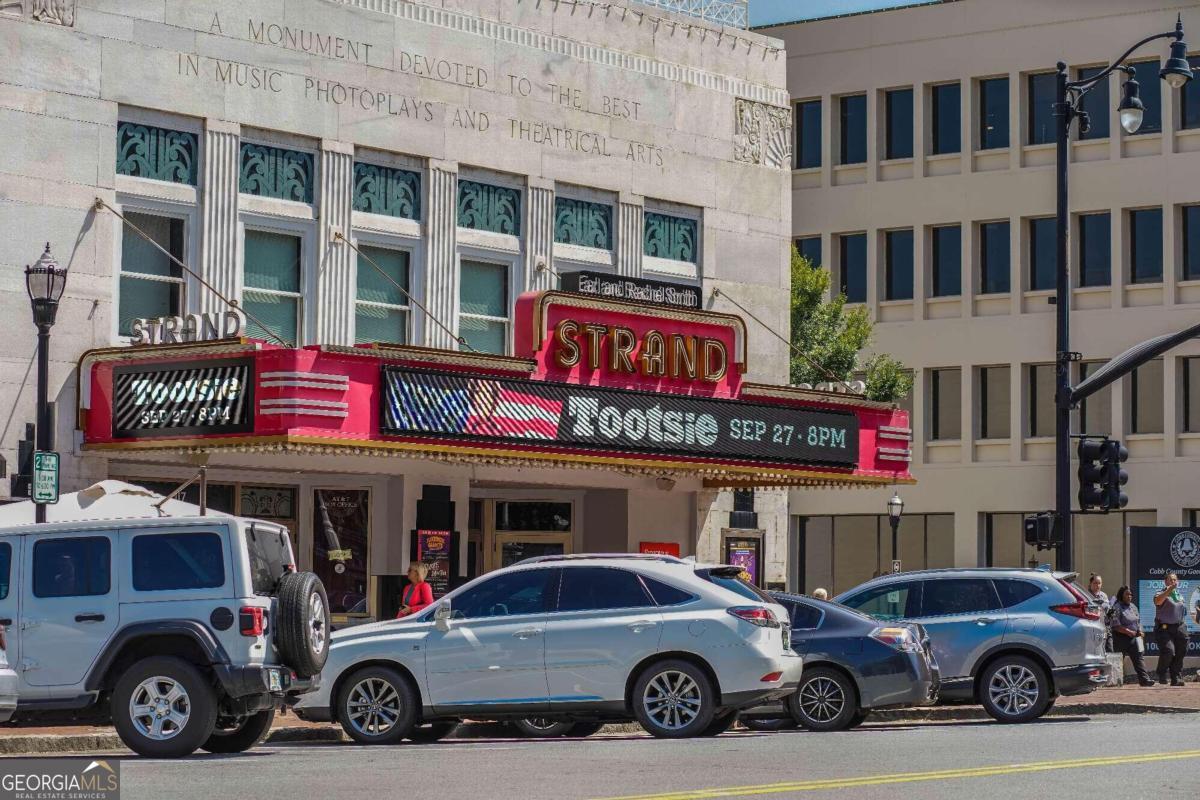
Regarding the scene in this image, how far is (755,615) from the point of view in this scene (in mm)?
19938

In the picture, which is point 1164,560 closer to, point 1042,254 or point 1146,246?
point 1146,246

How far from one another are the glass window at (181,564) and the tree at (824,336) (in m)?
33.5

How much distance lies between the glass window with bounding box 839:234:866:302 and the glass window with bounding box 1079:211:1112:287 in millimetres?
5764

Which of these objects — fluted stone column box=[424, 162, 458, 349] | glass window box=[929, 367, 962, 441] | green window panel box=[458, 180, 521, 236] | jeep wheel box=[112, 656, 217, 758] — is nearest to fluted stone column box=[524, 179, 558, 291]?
green window panel box=[458, 180, 521, 236]

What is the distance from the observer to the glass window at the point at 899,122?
56.5m

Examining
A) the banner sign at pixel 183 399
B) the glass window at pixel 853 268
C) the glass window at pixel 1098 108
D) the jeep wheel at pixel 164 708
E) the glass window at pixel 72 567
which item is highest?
the glass window at pixel 1098 108

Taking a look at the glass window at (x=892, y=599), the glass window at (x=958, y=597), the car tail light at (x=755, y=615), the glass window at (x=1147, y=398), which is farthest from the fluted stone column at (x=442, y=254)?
the glass window at (x=1147, y=398)

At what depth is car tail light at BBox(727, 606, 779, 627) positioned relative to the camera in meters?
19.9

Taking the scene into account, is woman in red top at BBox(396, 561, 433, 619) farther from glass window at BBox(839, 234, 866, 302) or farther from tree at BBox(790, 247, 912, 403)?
glass window at BBox(839, 234, 866, 302)

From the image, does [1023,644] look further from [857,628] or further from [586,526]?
[586,526]

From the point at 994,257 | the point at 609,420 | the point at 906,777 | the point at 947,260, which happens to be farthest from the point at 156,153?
the point at 947,260

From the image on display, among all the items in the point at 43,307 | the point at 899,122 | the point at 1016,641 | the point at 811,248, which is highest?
the point at 899,122

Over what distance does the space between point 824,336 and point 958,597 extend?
27.0 meters

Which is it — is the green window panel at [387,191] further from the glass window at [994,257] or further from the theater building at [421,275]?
the glass window at [994,257]
